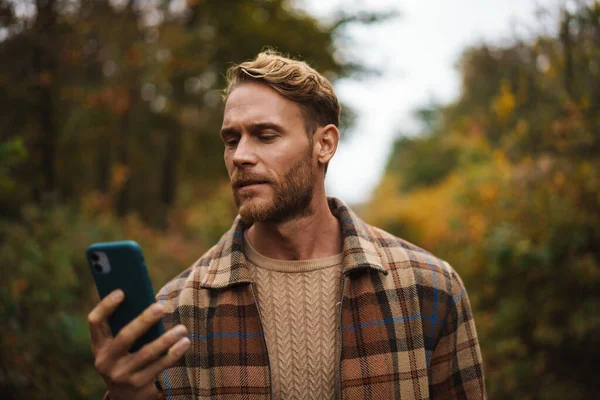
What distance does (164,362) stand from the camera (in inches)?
71.2

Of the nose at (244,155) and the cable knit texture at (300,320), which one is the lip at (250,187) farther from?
the cable knit texture at (300,320)

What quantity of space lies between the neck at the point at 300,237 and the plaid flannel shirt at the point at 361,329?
110 mm

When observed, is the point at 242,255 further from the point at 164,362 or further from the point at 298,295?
the point at 164,362

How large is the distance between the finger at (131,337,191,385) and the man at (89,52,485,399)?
2.03 ft

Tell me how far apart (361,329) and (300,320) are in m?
0.29

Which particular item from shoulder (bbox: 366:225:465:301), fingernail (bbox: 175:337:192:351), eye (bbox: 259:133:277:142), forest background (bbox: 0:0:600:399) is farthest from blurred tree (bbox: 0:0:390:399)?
shoulder (bbox: 366:225:465:301)

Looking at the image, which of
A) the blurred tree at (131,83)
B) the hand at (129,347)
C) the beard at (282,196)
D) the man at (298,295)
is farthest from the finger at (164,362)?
the blurred tree at (131,83)

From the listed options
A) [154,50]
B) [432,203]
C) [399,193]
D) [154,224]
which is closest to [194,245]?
[154,50]

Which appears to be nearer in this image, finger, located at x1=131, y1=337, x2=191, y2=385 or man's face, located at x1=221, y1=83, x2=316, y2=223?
finger, located at x1=131, y1=337, x2=191, y2=385

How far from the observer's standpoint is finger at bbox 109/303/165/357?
5.73ft

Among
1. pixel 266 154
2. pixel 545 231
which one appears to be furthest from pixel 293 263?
pixel 545 231

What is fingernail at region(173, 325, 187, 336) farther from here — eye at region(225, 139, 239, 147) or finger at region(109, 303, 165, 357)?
eye at region(225, 139, 239, 147)

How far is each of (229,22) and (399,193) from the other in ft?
47.8

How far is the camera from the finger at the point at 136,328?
1745 millimetres
